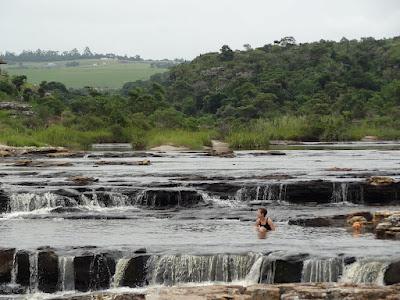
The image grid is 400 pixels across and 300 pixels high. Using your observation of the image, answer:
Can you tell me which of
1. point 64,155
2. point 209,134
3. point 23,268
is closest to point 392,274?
point 23,268

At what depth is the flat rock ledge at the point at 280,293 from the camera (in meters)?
16.5

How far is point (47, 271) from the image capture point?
21.1 meters

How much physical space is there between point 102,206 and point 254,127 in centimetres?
5188

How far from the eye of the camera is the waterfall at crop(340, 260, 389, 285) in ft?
63.0

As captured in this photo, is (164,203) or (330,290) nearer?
(330,290)

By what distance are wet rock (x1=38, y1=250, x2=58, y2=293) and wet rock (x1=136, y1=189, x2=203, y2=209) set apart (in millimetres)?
11041

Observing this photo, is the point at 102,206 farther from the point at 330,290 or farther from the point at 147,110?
the point at 147,110

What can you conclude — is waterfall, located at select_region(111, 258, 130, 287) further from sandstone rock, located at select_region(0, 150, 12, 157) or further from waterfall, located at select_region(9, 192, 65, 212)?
sandstone rock, located at select_region(0, 150, 12, 157)

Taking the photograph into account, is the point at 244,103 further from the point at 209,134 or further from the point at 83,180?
the point at 83,180

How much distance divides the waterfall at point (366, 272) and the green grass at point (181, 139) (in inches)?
2064

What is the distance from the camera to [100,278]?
68.8 ft

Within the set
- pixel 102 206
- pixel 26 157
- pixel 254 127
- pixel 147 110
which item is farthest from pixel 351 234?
pixel 147 110

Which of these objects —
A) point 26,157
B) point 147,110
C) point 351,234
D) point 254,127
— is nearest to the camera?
point 351,234

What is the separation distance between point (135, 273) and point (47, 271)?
231 cm
